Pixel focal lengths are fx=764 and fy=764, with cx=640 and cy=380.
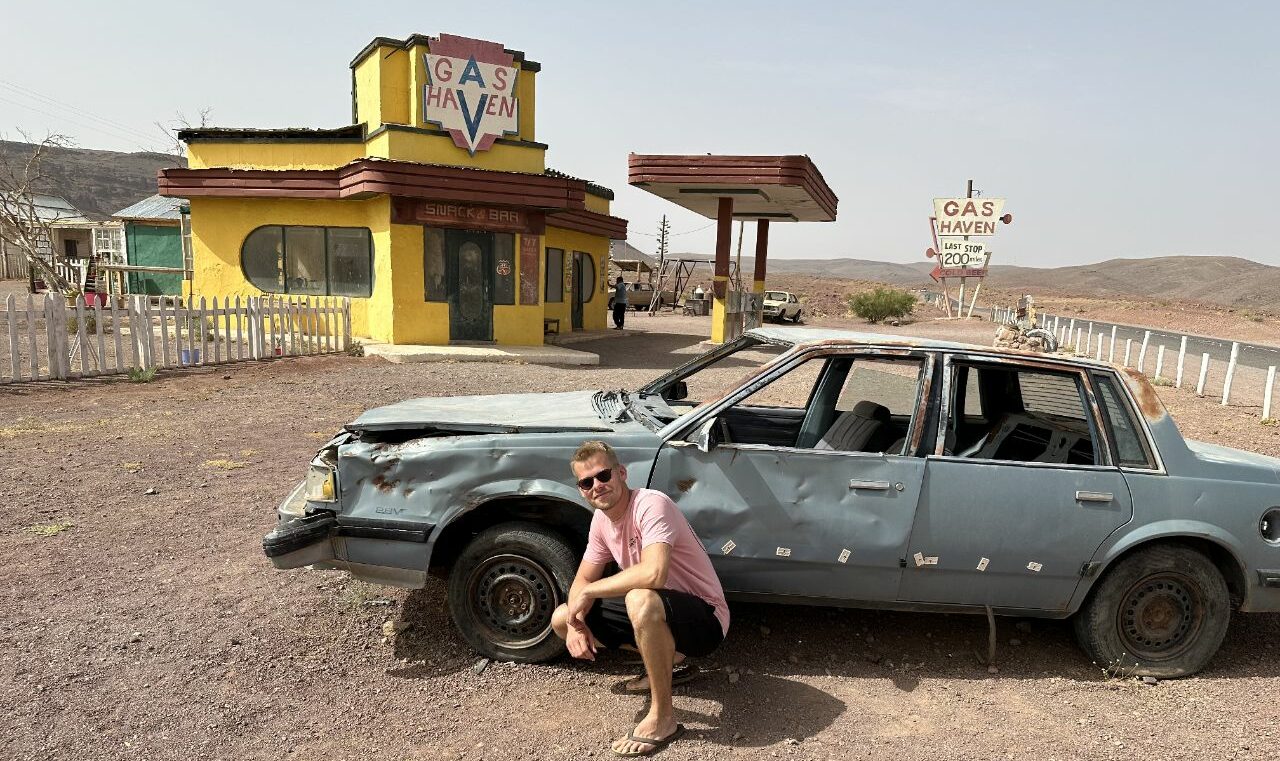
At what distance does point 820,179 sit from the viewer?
18.3m

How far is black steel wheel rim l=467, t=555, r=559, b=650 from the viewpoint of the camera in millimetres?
3439

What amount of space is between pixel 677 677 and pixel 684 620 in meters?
0.56

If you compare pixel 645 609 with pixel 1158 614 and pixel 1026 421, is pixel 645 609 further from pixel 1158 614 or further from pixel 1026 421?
pixel 1026 421

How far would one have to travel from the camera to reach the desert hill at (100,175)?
270 feet

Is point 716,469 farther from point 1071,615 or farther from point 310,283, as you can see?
point 310,283

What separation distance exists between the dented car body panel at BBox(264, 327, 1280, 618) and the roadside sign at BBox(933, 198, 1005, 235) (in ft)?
108

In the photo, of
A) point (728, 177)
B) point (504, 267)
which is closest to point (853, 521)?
point (504, 267)

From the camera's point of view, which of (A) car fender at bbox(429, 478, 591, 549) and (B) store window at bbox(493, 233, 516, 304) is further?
(B) store window at bbox(493, 233, 516, 304)

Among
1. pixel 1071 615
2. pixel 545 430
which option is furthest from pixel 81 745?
pixel 1071 615

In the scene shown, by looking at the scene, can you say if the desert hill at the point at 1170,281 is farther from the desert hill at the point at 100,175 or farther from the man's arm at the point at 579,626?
the man's arm at the point at 579,626

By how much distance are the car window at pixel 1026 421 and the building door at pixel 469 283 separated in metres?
11.8

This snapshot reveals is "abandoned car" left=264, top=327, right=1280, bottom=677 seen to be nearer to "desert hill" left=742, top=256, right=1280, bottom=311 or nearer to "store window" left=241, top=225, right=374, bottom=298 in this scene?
"store window" left=241, top=225, right=374, bottom=298

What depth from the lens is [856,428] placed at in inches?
156

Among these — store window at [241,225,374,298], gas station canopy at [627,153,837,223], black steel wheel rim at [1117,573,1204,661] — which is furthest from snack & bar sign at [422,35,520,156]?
black steel wheel rim at [1117,573,1204,661]
